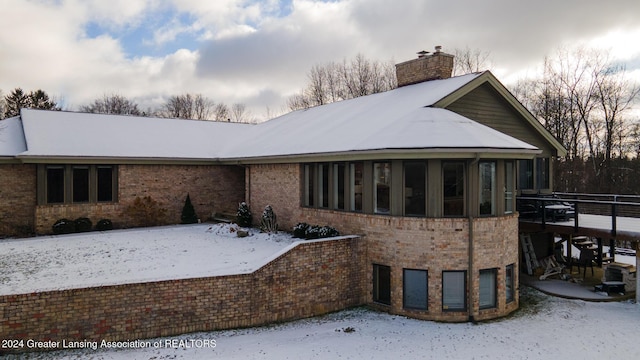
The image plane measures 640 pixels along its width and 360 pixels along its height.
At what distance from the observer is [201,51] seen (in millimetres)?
34750

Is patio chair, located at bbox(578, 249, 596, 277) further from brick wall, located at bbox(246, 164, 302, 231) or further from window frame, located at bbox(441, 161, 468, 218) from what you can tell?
brick wall, located at bbox(246, 164, 302, 231)

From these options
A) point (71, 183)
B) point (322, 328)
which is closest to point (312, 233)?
point (322, 328)

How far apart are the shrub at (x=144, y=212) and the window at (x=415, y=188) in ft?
42.0

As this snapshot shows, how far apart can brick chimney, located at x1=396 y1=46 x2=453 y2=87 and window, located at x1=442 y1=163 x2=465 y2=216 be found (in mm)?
7077

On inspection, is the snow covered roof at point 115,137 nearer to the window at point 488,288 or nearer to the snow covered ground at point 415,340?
the snow covered ground at point 415,340

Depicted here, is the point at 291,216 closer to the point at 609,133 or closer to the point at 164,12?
the point at 164,12

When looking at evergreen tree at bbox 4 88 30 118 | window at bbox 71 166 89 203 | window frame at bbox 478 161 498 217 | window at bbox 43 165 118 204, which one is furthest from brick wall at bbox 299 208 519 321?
evergreen tree at bbox 4 88 30 118

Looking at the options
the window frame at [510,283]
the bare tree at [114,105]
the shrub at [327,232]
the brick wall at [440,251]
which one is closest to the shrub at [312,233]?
the shrub at [327,232]

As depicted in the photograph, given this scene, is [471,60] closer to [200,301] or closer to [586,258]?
[586,258]

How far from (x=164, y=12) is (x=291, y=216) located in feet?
30.5

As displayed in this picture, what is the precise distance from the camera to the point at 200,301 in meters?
9.49

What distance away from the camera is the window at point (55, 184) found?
1703 cm

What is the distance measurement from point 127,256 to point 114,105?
50.9m

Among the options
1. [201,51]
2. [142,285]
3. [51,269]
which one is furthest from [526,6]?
[201,51]
